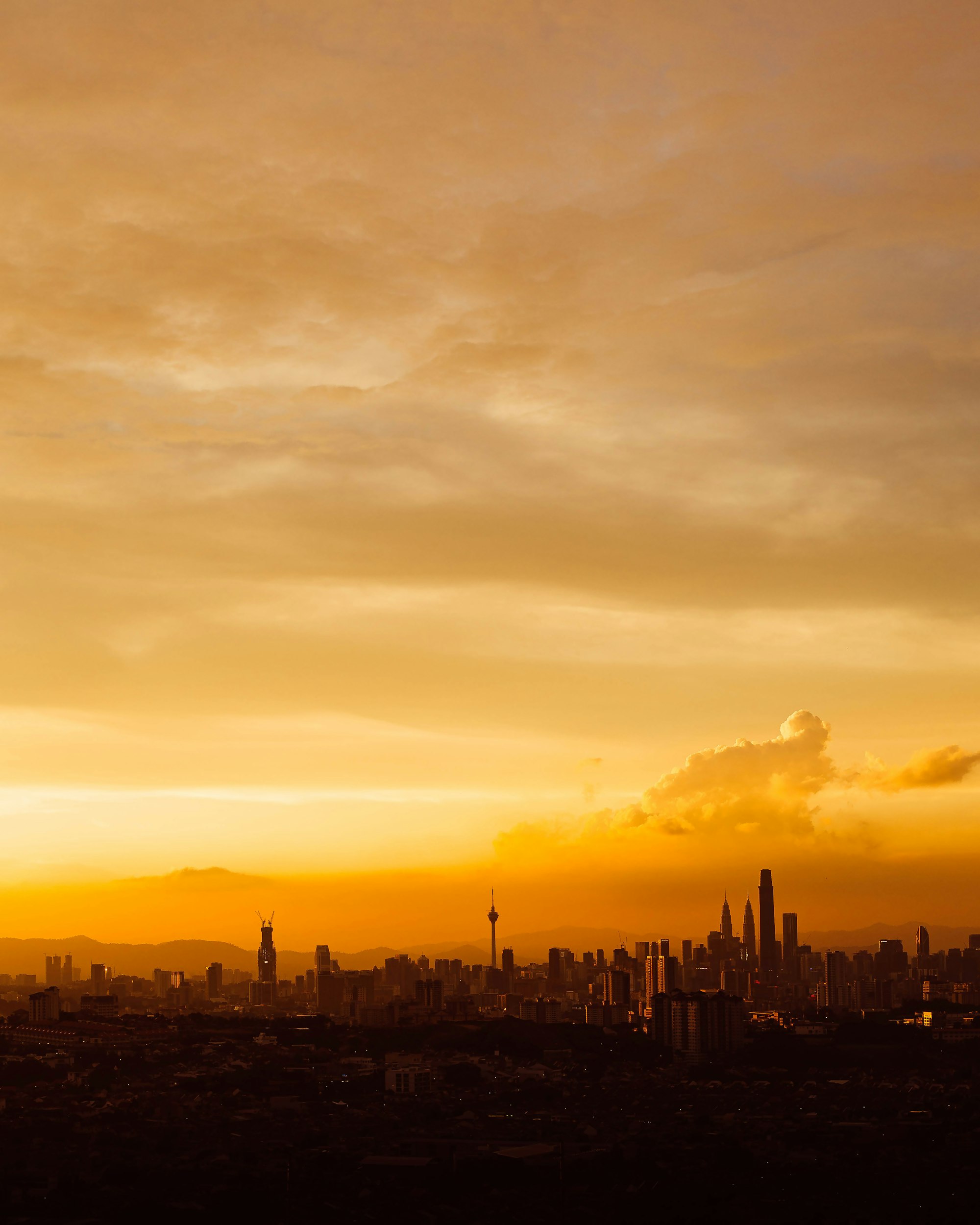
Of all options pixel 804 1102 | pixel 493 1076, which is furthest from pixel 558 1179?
pixel 493 1076

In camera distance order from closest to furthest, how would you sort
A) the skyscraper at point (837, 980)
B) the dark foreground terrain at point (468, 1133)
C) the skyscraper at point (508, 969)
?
1. the dark foreground terrain at point (468, 1133)
2. the skyscraper at point (837, 980)
3. the skyscraper at point (508, 969)

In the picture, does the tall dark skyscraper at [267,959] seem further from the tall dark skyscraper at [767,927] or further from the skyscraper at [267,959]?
the tall dark skyscraper at [767,927]

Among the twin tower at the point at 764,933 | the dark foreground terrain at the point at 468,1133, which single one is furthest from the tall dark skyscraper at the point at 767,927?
the dark foreground terrain at the point at 468,1133

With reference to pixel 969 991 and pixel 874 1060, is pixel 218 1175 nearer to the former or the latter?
pixel 874 1060

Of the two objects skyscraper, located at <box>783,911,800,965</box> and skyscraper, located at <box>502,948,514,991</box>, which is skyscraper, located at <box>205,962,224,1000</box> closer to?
skyscraper, located at <box>502,948,514,991</box>

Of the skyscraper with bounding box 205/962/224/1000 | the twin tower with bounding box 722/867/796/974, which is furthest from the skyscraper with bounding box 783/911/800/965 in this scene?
the skyscraper with bounding box 205/962/224/1000

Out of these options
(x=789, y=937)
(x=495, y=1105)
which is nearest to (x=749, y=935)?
(x=789, y=937)

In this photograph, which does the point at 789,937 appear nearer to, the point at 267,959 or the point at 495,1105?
the point at 267,959
